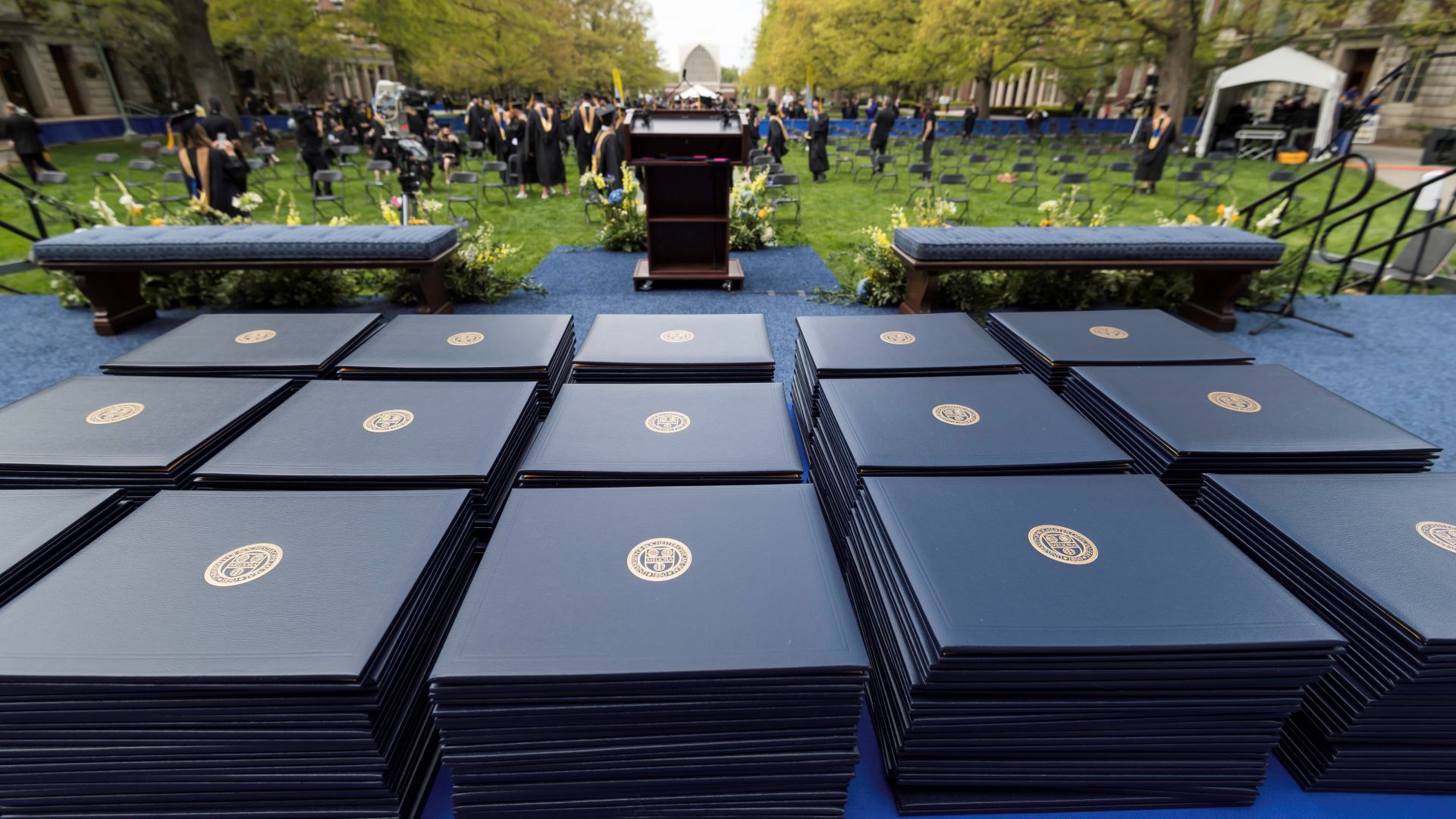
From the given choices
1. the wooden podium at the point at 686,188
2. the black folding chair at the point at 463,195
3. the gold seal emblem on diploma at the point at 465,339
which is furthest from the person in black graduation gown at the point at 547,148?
the gold seal emblem on diploma at the point at 465,339

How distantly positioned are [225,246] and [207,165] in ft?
11.4

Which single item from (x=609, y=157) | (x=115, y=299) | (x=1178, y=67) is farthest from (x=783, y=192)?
(x=1178, y=67)

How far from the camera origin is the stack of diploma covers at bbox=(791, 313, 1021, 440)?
6.53 feet

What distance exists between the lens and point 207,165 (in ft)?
23.7

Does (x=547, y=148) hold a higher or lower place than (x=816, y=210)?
higher

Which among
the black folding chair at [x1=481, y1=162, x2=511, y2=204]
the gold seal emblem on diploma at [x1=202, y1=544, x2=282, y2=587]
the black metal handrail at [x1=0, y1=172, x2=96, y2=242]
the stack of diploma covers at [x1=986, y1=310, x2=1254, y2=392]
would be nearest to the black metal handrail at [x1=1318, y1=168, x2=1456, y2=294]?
the stack of diploma covers at [x1=986, y1=310, x2=1254, y2=392]

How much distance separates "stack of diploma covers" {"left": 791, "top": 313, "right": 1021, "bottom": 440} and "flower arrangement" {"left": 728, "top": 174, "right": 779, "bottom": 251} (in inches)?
247

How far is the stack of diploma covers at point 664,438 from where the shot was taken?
4.44 feet

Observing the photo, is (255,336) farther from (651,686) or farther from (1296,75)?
(1296,75)

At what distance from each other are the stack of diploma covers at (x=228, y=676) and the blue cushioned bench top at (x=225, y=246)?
4623 millimetres

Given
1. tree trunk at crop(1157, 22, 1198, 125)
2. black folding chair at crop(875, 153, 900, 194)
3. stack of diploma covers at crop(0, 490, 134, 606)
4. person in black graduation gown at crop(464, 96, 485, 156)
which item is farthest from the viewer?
tree trunk at crop(1157, 22, 1198, 125)

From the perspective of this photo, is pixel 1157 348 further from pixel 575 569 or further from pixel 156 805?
pixel 156 805

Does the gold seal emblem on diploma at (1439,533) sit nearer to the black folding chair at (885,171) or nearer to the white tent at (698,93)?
the white tent at (698,93)

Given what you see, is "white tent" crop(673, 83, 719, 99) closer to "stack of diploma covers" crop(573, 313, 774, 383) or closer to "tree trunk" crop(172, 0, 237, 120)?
"stack of diploma covers" crop(573, 313, 774, 383)
